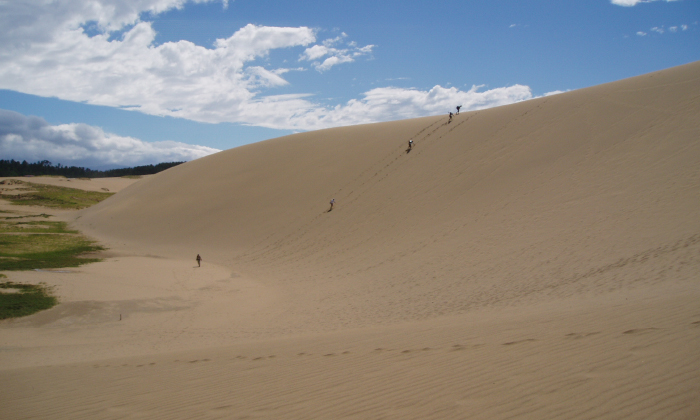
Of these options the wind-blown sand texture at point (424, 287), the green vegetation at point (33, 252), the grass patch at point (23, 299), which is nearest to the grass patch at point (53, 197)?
the green vegetation at point (33, 252)

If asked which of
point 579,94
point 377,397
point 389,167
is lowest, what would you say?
point 377,397

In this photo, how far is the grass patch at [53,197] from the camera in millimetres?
50369

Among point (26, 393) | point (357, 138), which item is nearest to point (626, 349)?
point (26, 393)

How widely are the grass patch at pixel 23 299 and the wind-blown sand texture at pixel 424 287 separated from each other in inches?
21.1

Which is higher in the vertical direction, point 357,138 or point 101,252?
point 357,138

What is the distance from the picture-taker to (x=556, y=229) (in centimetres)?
1352

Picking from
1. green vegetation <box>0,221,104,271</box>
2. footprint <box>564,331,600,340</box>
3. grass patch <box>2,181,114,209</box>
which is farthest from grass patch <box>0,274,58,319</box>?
grass patch <box>2,181,114,209</box>

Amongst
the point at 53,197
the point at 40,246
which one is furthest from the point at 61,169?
the point at 40,246

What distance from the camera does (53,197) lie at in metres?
55.0

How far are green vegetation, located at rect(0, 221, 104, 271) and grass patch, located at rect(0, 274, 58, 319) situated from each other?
3276 millimetres

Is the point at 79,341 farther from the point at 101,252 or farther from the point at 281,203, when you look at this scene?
the point at 281,203

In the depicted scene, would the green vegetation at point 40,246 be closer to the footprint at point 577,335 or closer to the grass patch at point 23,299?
the grass patch at point 23,299

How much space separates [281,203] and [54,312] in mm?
17126

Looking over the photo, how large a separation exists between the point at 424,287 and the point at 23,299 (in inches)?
472
